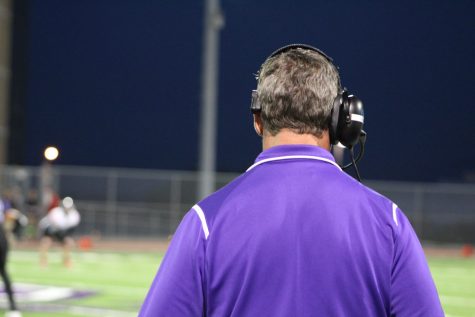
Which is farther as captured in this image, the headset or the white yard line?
the white yard line

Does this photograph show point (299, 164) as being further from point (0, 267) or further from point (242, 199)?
point (0, 267)

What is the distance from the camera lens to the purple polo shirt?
2205mm

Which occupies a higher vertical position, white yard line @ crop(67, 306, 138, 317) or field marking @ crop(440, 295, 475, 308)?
white yard line @ crop(67, 306, 138, 317)

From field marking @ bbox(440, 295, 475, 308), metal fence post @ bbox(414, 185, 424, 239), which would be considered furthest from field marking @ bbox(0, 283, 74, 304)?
metal fence post @ bbox(414, 185, 424, 239)

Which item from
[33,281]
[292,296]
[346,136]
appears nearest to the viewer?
[292,296]

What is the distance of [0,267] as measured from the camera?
10492 millimetres

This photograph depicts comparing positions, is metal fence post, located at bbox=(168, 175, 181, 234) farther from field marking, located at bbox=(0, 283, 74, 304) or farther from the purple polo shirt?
the purple polo shirt

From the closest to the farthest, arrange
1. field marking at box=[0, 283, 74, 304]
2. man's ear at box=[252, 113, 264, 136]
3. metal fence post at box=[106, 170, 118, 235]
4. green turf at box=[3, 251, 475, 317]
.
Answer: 1. man's ear at box=[252, 113, 264, 136]
2. green turf at box=[3, 251, 475, 317]
3. field marking at box=[0, 283, 74, 304]
4. metal fence post at box=[106, 170, 118, 235]

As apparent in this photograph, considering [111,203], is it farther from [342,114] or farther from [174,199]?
[342,114]

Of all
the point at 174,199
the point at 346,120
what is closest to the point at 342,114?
the point at 346,120

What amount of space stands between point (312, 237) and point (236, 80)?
4773 centimetres

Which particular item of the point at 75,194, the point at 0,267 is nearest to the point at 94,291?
the point at 0,267

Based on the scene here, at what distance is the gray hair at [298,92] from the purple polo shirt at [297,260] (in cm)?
17

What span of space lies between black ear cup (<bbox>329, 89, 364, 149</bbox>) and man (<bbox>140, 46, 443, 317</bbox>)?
0.20 m
